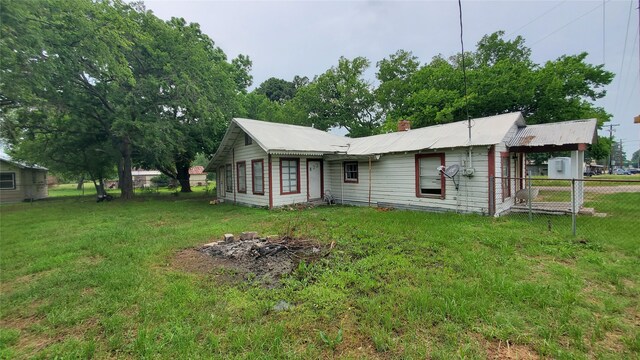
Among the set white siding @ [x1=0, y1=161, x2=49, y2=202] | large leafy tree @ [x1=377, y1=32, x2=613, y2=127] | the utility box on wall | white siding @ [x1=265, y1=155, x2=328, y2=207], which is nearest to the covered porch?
the utility box on wall

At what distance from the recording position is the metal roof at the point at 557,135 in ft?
28.1

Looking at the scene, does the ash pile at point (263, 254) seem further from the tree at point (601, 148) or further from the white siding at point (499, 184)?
the tree at point (601, 148)

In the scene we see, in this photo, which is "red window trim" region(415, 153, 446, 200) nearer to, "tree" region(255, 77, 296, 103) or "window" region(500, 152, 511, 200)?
"window" region(500, 152, 511, 200)

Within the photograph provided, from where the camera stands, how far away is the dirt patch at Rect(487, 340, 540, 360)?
2.61 metres

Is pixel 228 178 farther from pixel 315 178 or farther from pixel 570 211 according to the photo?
pixel 570 211

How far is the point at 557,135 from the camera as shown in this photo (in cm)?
907

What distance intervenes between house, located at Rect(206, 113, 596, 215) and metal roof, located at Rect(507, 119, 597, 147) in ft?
0.08

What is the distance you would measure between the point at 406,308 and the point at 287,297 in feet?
5.15

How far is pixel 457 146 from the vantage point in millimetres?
9352

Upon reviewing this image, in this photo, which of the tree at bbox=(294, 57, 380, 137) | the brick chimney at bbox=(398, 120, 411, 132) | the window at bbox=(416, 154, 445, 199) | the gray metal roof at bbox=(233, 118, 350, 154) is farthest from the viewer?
the tree at bbox=(294, 57, 380, 137)

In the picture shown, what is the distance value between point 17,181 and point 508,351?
98.7 ft

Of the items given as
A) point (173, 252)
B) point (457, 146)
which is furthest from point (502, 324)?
point (457, 146)

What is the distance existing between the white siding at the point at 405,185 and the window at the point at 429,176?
17cm

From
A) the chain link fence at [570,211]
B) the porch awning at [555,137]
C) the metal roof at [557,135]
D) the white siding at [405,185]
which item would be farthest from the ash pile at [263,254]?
the metal roof at [557,135]
